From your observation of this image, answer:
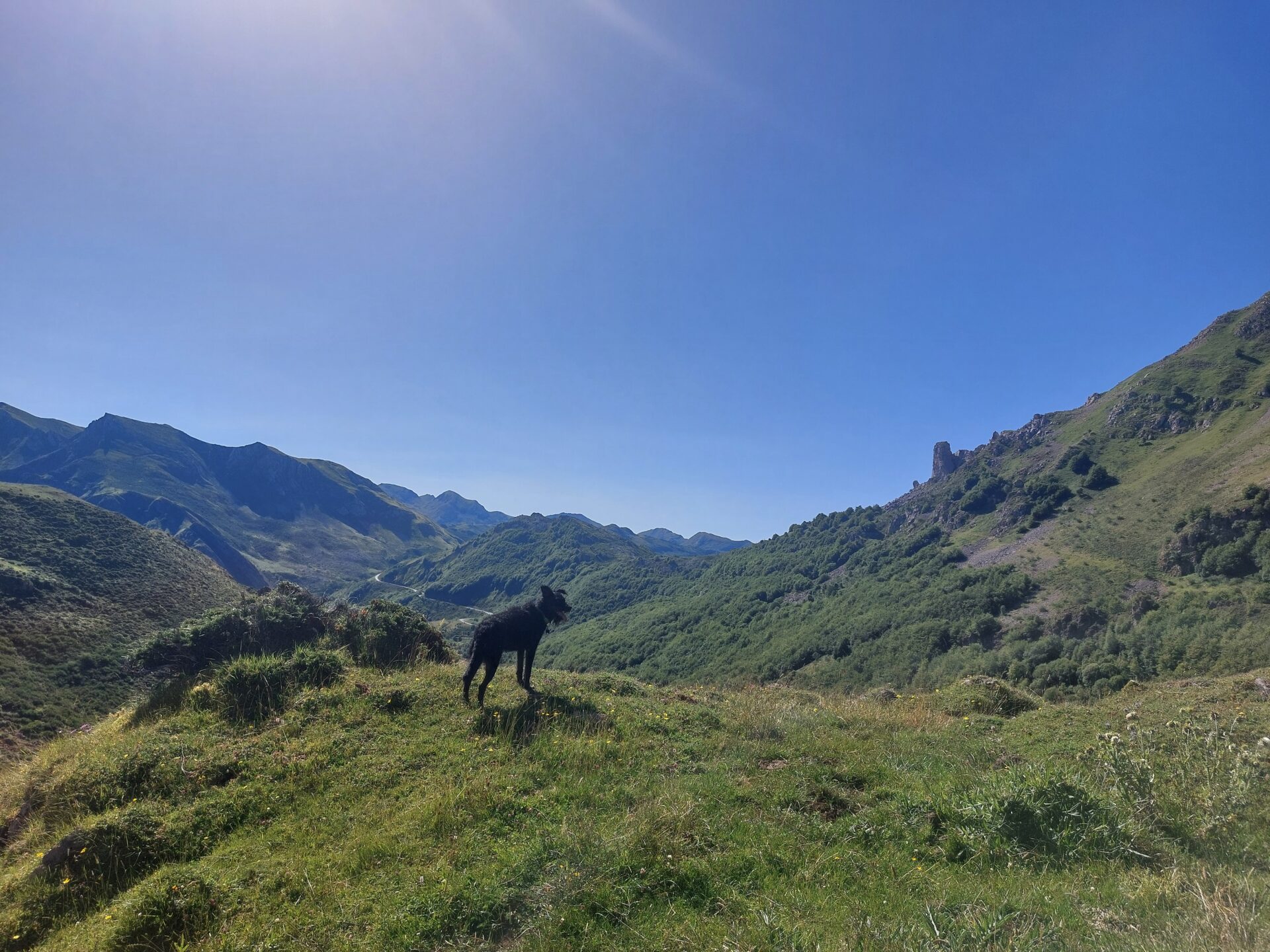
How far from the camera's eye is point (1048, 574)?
273ft

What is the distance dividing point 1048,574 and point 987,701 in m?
92.7

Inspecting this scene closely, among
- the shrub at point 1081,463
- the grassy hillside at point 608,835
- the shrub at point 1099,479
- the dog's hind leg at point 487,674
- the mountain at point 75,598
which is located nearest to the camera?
the grassy hillside at point 608,835

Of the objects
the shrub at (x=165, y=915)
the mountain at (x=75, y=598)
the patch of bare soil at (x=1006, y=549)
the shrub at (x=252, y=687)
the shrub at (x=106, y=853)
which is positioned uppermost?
the patch of bare soil at (x=1006, y=549)

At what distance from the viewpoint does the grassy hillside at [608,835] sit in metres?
4.20

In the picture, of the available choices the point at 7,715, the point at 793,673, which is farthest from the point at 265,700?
the point at 793,673

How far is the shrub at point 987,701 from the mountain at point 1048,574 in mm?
7038

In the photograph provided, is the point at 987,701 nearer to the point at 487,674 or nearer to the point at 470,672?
the point at 487,674

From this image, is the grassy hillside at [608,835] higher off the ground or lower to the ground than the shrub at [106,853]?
higher

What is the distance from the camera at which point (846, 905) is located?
4418 millimetres

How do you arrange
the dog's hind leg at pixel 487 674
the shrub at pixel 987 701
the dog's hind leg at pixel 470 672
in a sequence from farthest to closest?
1. the shrub at pixel 987 701
2. the dog's hind leg at pixel 470 672
3. the dog's hind leg at pixel 487 674

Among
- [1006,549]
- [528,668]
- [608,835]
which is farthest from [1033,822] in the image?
[1006,549]

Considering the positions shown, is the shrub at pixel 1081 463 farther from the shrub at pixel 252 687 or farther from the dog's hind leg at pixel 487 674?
the shrub at pixel 252 687

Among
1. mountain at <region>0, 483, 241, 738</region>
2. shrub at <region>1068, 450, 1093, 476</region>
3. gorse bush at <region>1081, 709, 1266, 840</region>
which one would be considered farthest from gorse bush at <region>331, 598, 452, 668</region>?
shrub at <region>1068, 450, 1093, 476</region>

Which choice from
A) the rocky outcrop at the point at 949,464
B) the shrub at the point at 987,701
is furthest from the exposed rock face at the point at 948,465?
the shrub at the point at 987,701
